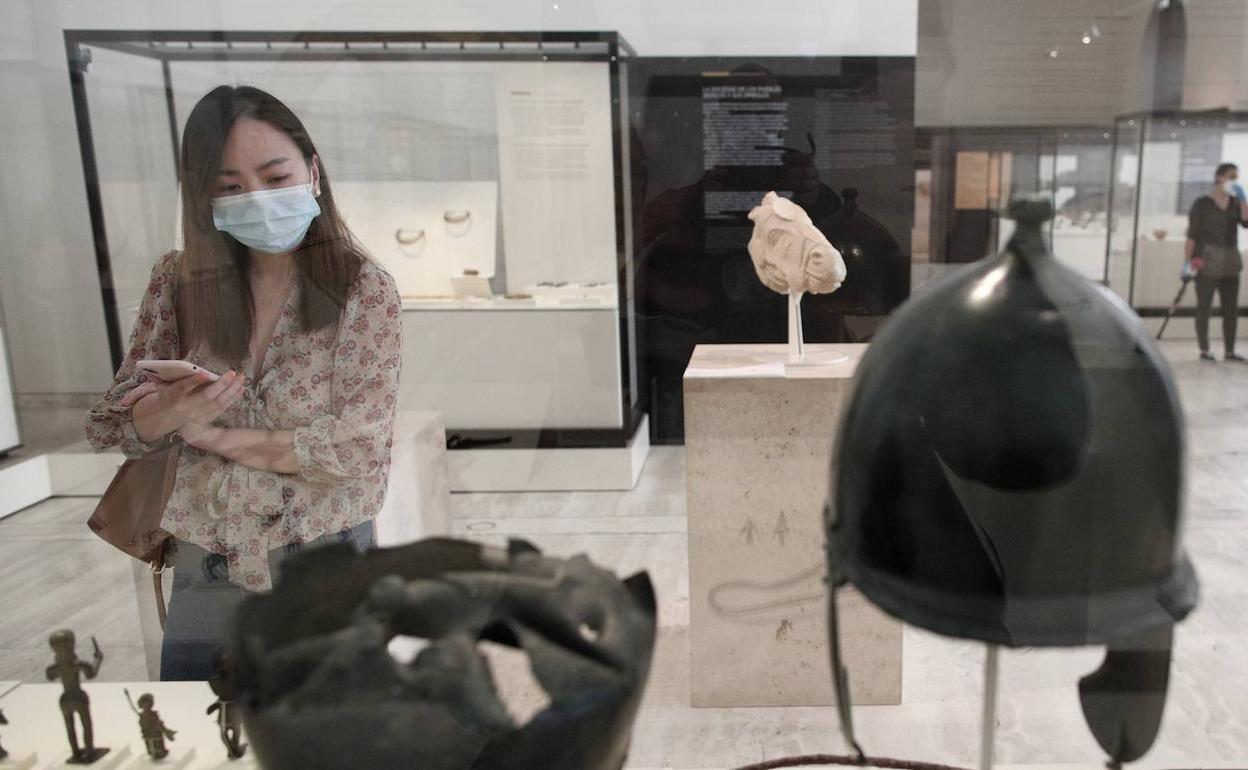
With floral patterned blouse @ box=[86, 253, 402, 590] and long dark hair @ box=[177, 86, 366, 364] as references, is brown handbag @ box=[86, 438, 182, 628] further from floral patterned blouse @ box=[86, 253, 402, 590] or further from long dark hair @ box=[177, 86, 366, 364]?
long dark hair @ box=[177, 86, 366, 364]

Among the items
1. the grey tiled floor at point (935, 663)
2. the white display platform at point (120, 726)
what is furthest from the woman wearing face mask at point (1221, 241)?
the white display platform at point (120, 726)

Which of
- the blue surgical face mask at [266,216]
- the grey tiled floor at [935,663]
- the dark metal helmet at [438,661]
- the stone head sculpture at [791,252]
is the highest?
the blue surgical face mask at [266,216]

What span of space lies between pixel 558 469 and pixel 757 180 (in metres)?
1.20

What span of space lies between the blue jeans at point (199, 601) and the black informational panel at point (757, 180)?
1.42 meters

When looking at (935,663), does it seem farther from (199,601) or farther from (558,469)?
(199,601)

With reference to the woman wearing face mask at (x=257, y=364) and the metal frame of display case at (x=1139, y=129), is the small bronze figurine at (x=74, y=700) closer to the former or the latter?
the woman wearing face mask at (x=257, y=364)

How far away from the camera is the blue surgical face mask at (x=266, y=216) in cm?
143

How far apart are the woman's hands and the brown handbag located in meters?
0.04

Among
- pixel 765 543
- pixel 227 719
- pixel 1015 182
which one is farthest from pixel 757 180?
pixel 227 719

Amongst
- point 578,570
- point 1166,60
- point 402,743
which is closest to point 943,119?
point 1166,60

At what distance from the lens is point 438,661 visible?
71 cm

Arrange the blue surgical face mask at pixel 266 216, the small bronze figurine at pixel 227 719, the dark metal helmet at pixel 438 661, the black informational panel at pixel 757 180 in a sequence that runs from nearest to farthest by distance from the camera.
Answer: the dark metal helmet at pixel 438 661
the small bronze figurine at pixel 227 719
the blue surgical face mask at pixel 266 216
the black informational panel at pixel 757 180

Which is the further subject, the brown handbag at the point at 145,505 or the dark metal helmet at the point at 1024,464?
the brown handbag at the point at 145,505

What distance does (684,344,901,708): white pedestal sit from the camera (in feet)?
6.17
